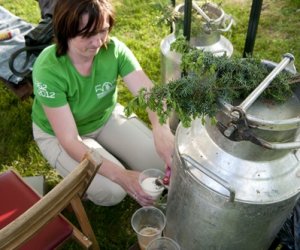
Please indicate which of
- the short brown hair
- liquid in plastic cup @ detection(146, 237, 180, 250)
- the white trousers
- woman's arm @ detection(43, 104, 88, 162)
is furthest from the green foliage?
the white trousers

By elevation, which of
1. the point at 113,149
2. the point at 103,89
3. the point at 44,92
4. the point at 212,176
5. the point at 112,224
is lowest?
the point at 112,224

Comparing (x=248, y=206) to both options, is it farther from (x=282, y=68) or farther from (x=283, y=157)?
(x=282, y=68)

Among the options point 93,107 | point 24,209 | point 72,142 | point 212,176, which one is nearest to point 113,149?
point 93,107

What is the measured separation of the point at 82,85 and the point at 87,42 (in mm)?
276

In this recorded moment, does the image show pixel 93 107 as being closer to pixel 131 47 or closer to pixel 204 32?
pixel 204 32

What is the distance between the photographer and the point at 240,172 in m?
1.36

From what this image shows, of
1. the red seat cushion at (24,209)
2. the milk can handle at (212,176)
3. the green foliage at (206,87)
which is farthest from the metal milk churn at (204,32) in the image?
the red seat cushion at (24,209)

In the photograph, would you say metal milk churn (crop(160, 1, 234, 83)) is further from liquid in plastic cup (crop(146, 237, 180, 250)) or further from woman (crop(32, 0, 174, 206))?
→ liquid in plastic cup (crop(146, 237, 180, 250))

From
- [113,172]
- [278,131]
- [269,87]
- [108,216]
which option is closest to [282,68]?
[269,87]

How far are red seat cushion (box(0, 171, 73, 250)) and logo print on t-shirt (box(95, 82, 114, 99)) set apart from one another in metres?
0.59

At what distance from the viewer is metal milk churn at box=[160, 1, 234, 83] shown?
2.15m

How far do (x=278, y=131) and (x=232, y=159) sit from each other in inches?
9.0

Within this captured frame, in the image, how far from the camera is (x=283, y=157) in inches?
55.3

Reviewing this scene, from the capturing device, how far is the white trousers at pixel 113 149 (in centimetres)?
212
